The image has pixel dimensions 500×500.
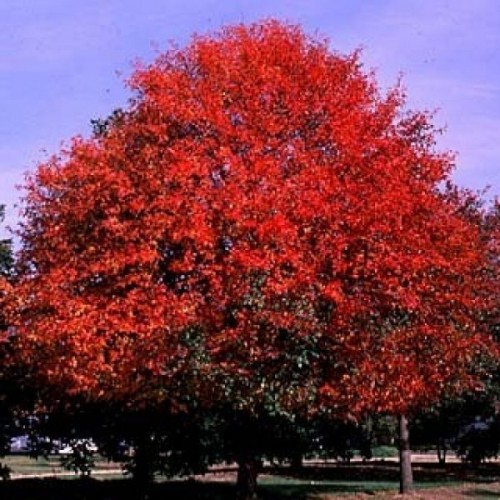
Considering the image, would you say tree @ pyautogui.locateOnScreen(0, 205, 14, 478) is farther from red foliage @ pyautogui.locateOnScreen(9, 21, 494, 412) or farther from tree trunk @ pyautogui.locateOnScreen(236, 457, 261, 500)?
tree trunk @ pyautogui.locateOnScreen(236, 457, 261, 500)

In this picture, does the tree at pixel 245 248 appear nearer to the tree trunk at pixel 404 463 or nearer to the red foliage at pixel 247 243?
the red foliage at pixel 247 243

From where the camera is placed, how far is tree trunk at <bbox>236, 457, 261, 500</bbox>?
29.8m

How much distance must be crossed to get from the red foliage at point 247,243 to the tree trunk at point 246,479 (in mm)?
4087

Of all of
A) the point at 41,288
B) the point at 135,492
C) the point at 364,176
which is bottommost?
the point at 135,492

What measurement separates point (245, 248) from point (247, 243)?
20 centimetres

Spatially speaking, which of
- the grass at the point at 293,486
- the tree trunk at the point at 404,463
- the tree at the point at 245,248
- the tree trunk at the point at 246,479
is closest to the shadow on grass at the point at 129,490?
the grass at the point at 293,486

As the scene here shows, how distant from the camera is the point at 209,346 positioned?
2550 centimetres

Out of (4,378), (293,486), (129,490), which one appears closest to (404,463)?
(293,486)

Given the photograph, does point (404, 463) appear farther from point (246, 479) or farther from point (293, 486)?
point (246, 479)

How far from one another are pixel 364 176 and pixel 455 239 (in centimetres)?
364

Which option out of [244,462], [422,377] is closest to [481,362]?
[422,377]

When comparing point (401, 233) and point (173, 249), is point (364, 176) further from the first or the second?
point (173, 249)

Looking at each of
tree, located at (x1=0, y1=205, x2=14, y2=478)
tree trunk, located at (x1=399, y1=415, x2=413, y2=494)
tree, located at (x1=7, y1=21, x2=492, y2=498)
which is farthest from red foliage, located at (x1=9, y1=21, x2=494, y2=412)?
tree trunk, located at (x1=399, y1=415, x2=413, y2=494)

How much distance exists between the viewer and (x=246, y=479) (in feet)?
98.1
